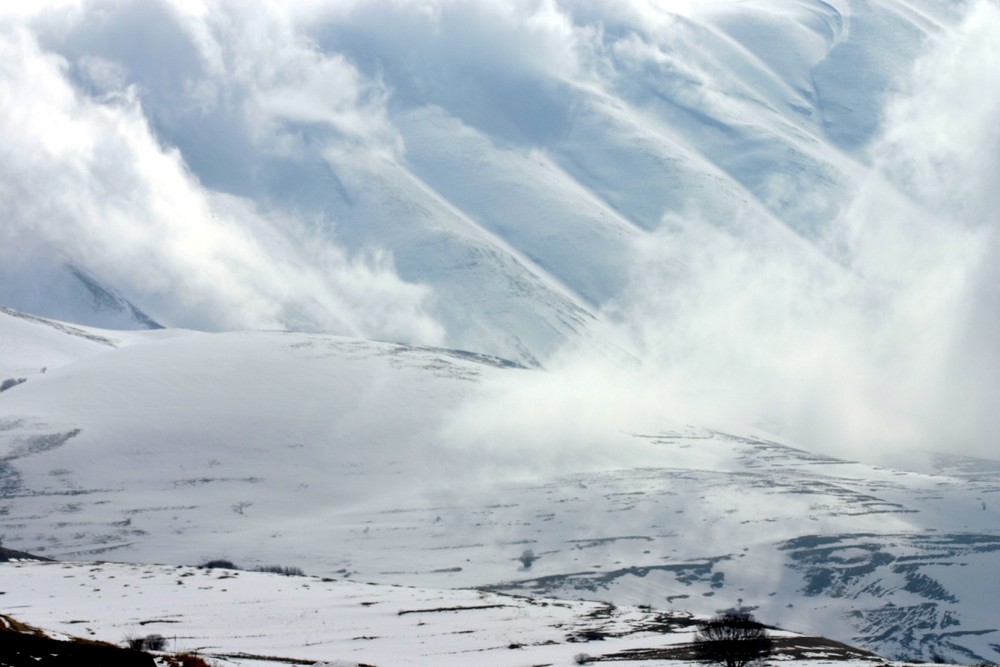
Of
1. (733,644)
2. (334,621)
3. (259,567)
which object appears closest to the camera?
(733,644)

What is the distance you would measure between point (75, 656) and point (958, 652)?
133351mm

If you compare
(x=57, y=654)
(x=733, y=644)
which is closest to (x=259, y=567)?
(x=733, y=644)

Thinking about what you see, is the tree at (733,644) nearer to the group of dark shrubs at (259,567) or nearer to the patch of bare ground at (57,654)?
the patch of bare ground at (57,654)

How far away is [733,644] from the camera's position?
6656 centimetres

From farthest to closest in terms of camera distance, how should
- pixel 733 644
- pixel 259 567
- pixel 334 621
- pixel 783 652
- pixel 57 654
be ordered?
pixel 259 567
pixel 334 621
pixel 783 652
pixel 733 644
pixel 57 654

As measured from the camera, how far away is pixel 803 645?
8238 centimetres

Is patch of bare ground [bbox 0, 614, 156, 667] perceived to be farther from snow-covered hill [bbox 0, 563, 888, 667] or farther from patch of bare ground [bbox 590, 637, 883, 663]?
patch of bare ground [bbox 590, 637, 883, 663]

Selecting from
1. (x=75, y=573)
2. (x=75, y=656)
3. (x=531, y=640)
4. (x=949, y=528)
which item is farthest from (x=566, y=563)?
(x=75, y=656)

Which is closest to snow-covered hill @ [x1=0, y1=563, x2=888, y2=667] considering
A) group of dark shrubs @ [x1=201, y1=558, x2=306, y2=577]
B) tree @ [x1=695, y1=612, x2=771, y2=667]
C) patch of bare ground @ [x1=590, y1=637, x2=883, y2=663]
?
patch of bare ground @ [x1=590, y1=637, x2=883, y2=663]

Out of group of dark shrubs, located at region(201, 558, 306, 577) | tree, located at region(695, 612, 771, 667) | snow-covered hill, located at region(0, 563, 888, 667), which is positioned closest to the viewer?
→ tree, located at region(695, 612, 771, 667)

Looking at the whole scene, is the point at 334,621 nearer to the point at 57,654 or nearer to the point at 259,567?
the point at 57,654

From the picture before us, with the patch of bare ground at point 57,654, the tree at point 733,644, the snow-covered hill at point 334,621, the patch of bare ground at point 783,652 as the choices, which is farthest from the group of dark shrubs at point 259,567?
the patch of bare ground at point 57,654

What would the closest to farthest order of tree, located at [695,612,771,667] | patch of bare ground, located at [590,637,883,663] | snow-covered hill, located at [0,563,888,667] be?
1. tree, located at [695,612,771,667]
2. patch of bare ground, located at [590,637,883,663]
3. snow-covered hill, located at [0,563,888,667]

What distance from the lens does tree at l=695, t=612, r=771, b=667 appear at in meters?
66.7
